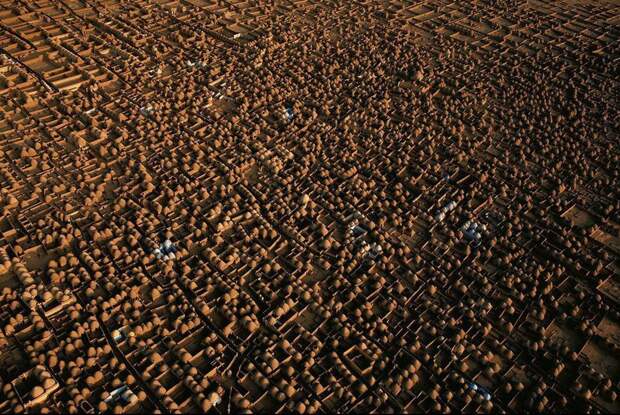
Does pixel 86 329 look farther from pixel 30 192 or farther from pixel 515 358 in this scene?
pixel 515 358

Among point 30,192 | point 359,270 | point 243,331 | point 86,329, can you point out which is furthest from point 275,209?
point 30,192

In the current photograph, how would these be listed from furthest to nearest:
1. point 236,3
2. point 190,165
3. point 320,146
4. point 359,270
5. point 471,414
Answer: point 236,3 < point 320,146 < point 190,165 < point 359,270 < point 471,414

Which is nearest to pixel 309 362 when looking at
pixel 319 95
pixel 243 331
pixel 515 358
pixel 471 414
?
pixel 243 331

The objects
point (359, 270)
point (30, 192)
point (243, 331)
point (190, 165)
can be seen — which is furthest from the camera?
point (190, 165)

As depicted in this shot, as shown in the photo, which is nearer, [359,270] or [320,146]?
[359,270]

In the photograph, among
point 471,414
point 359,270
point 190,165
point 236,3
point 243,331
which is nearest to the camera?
point 471,414

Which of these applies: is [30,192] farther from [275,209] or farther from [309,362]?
[309,362]
